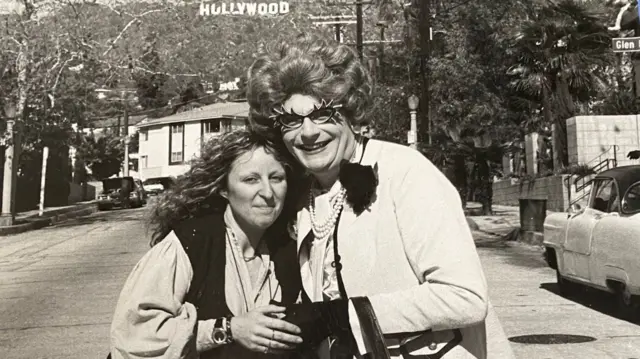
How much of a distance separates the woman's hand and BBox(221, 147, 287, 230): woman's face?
0.37 m

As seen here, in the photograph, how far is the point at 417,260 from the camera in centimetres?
224

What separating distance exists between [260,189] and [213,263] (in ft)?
0.99

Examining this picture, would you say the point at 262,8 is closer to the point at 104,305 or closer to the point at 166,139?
the point at 166,139

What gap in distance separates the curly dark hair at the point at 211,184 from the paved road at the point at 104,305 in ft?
1.06

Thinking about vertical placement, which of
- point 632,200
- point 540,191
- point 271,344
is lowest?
point 271,344

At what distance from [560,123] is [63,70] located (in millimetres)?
18598

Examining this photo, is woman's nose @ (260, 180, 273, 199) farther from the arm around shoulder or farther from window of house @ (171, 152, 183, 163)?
window of house @ (171, 152, 183, 163)

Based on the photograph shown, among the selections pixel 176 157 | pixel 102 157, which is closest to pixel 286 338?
pixel 102 157

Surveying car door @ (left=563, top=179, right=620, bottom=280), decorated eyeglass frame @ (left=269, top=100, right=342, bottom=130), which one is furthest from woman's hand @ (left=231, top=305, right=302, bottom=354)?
car door @ (left=563, top=179, right=620, bottom=280)

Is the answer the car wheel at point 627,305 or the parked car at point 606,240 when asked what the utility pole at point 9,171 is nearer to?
the parked car at point 606,240

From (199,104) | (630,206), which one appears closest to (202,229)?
(630,206)

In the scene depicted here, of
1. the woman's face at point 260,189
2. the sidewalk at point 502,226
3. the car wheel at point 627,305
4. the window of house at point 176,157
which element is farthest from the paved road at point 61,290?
the window of house at point 176,157

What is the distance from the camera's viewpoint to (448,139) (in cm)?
3238

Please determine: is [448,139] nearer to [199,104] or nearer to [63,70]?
[63,70]
